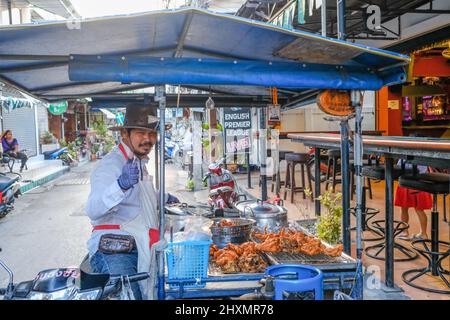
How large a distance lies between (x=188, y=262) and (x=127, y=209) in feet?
2.25

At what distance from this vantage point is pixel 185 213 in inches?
224

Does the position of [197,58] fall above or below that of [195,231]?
above

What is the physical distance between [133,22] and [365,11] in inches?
344

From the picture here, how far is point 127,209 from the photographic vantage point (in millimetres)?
3664

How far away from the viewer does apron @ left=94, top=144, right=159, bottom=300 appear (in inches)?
141

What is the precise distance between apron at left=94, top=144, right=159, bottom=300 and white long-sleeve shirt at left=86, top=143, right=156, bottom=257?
1.7 inches

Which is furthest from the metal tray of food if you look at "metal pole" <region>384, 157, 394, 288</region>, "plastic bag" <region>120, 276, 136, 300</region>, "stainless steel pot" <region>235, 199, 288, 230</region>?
"plastic bag" <region>120, 276, 136, 300</region>

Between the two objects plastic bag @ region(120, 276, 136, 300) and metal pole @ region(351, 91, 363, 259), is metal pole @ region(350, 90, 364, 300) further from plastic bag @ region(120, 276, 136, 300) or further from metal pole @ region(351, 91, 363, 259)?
plastic bag @ region(120, 276, 136, 300)

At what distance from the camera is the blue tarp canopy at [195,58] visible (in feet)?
9.61

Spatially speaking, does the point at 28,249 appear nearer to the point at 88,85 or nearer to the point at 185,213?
the point at 185,213

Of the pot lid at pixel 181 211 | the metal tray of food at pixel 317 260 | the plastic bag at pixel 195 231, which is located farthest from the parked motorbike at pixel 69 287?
the pot lid at pixel 181 211

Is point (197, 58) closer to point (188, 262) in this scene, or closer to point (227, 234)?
point (188, 262)

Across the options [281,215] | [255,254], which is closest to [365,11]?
[281,215]

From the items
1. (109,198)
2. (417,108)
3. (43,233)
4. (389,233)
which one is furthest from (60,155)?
(109,198)
